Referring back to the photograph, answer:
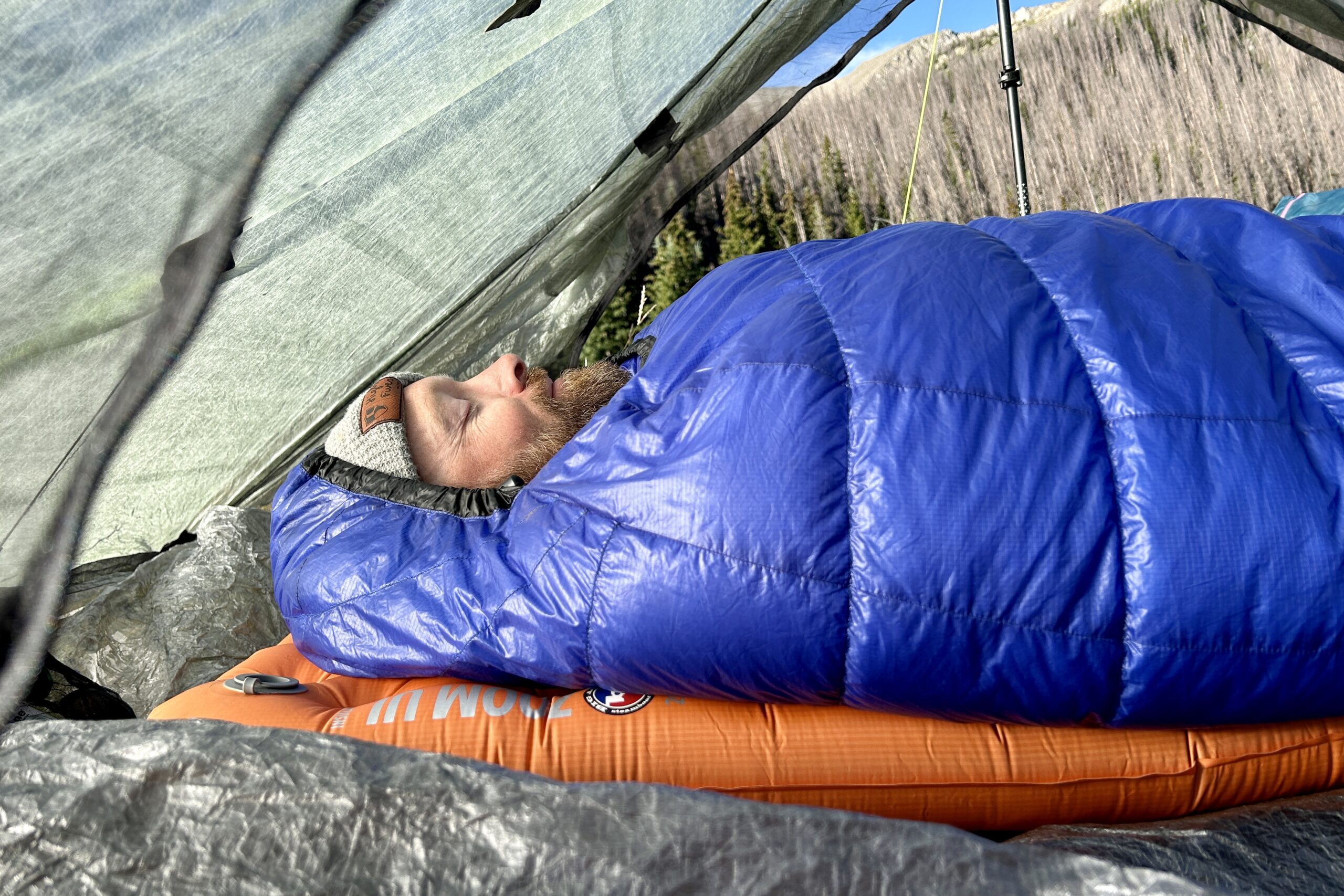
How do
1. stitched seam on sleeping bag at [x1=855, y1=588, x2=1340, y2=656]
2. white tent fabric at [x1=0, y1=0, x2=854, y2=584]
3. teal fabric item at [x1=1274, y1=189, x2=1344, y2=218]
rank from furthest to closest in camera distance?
1. teal fabric item at [x1=1274, y1=189, x2=1344, y2=218]
2. stitched seam on sleeping bag at [x1=855, y1=588, x2=1340, y2=656]
3. white tent fabric at [x1=0, y1=0, x2=854, y2=584]

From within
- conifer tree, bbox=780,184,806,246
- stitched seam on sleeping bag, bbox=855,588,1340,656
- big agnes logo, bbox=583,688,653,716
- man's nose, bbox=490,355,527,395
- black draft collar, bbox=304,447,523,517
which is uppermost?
man's nose, bbox=490,355,527,395

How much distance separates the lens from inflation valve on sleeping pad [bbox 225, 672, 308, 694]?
1225 millimetres

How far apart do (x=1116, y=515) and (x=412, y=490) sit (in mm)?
922

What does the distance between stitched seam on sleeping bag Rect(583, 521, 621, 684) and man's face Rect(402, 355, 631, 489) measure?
1.43ft

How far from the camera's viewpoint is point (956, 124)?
4.92 metres

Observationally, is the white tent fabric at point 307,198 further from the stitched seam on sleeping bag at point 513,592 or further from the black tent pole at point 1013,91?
the black tent pole at point 1013,91

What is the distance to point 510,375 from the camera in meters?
1.66

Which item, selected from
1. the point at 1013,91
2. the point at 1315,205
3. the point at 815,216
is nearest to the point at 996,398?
the point at 1315,205

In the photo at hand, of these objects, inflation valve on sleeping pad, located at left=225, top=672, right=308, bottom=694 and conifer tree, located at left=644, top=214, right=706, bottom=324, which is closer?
inflation valve on sleeping pad, located at left=225, top=672, right=308, bottom=694

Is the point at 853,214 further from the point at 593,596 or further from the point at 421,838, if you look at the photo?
the point at 421,838

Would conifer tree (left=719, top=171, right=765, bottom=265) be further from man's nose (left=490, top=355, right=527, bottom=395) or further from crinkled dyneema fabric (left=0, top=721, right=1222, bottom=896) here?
crinkled dyneema fabric (left=0, top=721, right=1222, bottom=896)

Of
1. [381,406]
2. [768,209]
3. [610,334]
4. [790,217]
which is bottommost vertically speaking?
[610,334]

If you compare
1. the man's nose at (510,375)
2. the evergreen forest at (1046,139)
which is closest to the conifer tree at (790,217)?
the evergreen forest at (1046,139)

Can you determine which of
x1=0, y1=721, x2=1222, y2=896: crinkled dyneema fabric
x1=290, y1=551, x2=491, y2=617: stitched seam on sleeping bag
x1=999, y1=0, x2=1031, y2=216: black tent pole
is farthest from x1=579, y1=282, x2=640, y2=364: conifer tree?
x1=0, y1=721, x2=1222, y2=896: crinkled dyneema fabric
